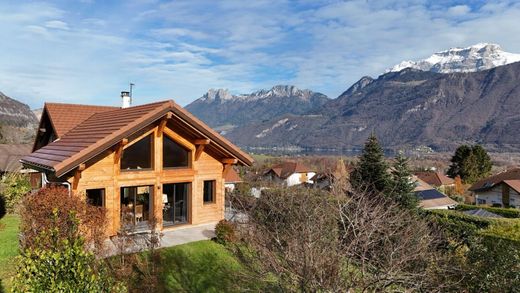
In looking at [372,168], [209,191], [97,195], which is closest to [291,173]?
[372,168]

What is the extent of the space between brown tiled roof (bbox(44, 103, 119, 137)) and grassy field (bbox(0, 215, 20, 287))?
16.5 ft

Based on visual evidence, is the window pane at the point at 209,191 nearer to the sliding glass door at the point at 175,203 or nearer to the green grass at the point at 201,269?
the sliding glass door at the point at 175,203

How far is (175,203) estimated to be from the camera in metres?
17.8

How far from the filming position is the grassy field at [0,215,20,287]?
1144 cm

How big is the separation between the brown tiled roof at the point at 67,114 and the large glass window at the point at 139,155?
6835 millimetres

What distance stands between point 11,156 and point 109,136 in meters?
23.8

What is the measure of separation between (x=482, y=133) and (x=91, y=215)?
207342mm

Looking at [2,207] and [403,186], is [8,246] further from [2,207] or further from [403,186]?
[403,186]

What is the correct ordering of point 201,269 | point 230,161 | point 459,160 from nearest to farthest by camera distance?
point 201,269 → point 230,161 → point 459,160

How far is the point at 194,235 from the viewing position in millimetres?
16266

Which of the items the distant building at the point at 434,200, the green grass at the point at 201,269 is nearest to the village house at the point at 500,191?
the distant building at the point at 434,200

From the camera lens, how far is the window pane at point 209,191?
61.1 ft

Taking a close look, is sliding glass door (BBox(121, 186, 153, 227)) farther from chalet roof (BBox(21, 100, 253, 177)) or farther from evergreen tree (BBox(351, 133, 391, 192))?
evergreen tree (BBox(351, 133, 391, 192))

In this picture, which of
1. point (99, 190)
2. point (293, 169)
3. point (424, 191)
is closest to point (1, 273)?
point (99, 190)
